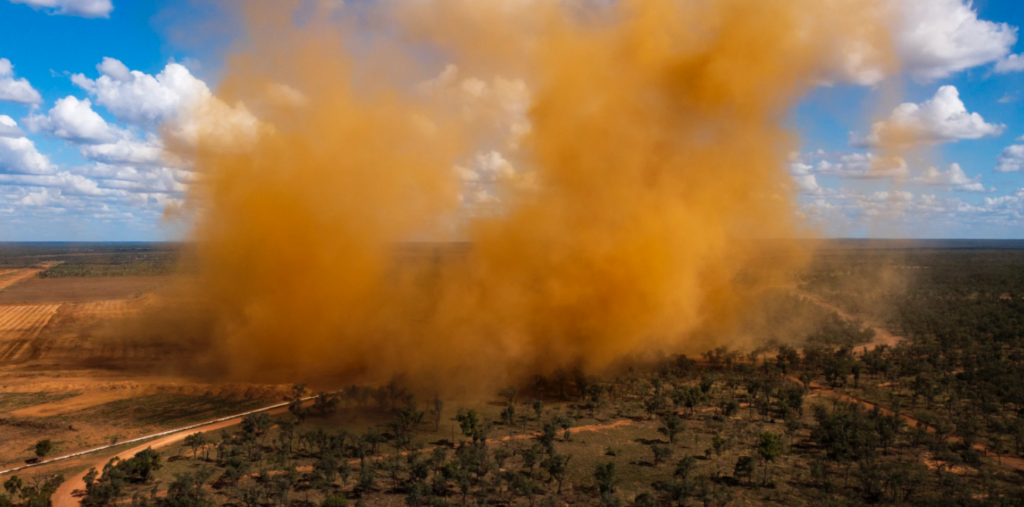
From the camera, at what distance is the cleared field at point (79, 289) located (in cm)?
12838

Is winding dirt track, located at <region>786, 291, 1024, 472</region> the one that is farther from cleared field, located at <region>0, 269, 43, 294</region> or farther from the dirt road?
cleared field, located at <region>0, 269, 43, 294</region>

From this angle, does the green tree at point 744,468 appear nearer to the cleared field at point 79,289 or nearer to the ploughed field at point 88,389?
the ploughed field at point 88,389

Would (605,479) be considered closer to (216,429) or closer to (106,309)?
(216,429)

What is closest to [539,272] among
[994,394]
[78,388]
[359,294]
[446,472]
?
[359,294]

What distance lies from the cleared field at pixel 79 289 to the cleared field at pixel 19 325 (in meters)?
11.4

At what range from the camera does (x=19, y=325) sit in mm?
94188

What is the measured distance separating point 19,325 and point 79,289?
193ft

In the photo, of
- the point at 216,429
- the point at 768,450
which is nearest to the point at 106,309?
the point at 216,429

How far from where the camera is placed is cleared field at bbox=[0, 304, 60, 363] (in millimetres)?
75125

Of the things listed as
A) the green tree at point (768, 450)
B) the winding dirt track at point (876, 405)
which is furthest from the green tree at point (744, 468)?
the winding dirt track at point (876, 405)

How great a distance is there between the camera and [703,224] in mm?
54844

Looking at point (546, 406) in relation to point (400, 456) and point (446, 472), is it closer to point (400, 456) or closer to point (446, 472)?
point (400, 456)

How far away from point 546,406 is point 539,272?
12.3 m

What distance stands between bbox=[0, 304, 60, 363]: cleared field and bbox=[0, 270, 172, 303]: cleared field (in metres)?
11.4
